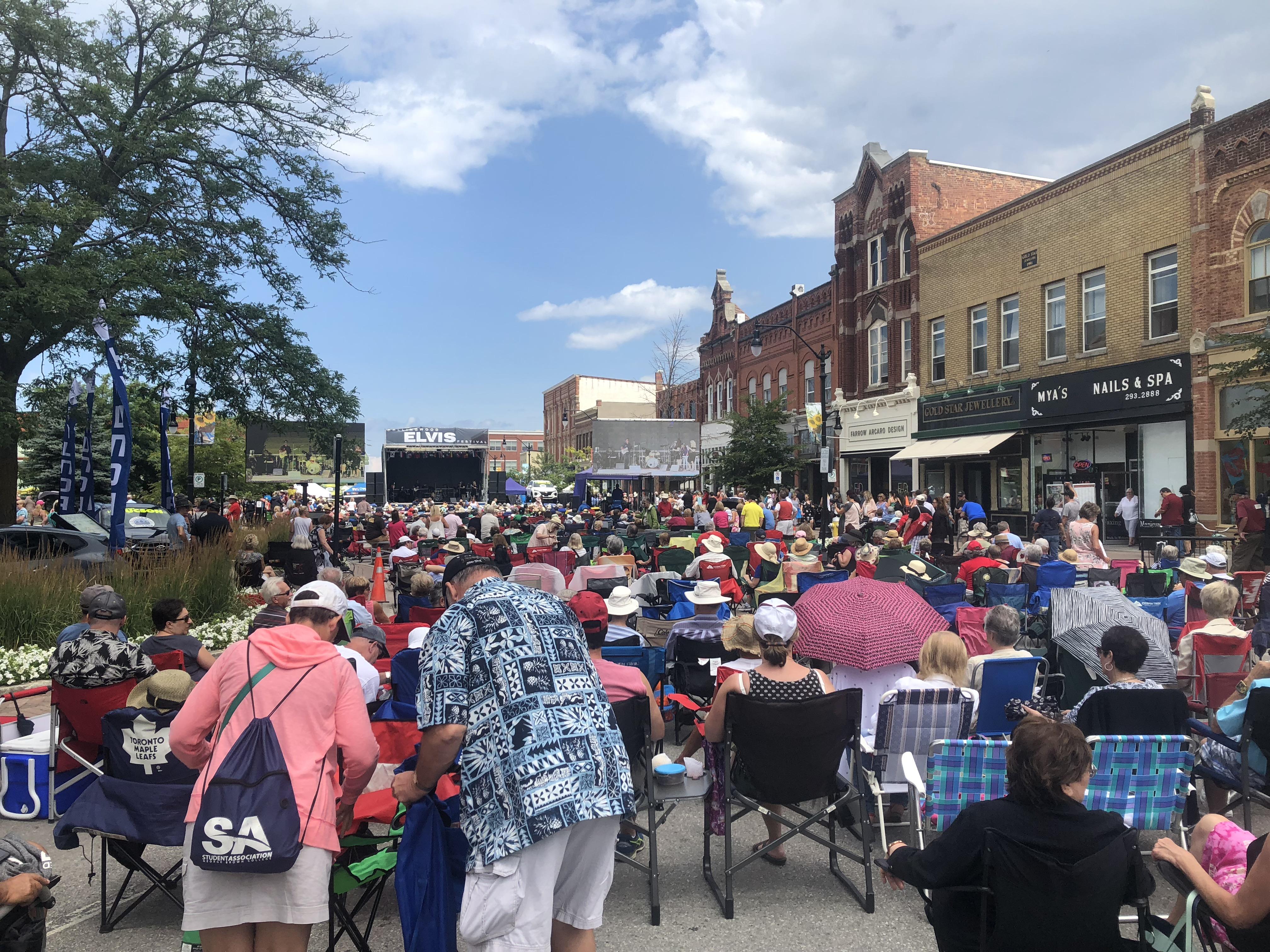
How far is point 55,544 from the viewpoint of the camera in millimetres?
11578

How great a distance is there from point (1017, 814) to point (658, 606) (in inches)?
283

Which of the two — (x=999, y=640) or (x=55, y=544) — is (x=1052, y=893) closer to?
(x=999, y=640)

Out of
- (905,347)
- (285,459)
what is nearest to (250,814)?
(905,347)

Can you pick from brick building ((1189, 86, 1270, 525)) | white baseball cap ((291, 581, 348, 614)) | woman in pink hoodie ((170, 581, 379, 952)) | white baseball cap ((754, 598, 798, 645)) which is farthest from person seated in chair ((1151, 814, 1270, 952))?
brick building ((1189, 86, 1270, 525))

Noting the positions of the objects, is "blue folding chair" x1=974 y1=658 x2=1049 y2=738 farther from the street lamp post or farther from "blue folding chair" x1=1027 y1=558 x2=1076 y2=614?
the street lamp post

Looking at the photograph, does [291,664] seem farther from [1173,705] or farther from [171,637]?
[1173,705]

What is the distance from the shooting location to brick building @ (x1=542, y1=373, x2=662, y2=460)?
10056 cm

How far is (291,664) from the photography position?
110 inches

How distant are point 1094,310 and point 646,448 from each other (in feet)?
63.5

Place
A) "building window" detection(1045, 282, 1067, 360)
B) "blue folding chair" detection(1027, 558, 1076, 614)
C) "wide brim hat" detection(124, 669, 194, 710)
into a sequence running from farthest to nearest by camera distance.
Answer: "building window" detection(1045, 282, 1067, 360) < "blue folding chair" detection(1027, 558, 1076, 614) < "wide brim hat" detection(124, 669, 194, 710)

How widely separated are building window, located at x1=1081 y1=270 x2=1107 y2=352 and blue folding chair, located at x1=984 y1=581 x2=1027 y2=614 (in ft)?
54.1

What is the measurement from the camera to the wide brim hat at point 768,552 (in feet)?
40.1

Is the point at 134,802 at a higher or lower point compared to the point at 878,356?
lower

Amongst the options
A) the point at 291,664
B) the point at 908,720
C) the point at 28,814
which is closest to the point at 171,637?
the point at 28,814
